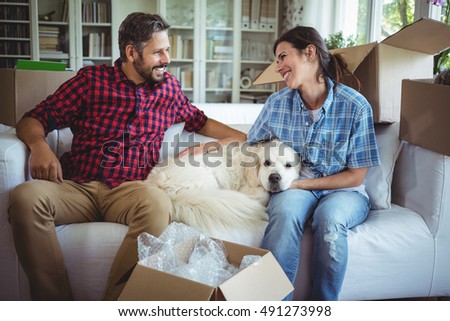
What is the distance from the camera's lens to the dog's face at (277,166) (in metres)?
1.82

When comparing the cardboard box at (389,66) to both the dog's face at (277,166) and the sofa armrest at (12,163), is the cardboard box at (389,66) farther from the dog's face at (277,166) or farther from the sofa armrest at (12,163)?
the sofa armrest at (12,163)

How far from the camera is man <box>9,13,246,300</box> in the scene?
1575 millimetres

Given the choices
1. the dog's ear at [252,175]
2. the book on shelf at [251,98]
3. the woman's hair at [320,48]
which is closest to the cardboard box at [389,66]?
the woman's hair at [320,48]

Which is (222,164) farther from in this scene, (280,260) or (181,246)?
(181,246)

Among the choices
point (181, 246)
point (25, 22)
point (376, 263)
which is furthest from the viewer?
point (25, 22)

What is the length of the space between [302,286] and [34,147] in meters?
1.05

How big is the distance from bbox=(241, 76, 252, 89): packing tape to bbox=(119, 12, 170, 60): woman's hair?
3.32 metres

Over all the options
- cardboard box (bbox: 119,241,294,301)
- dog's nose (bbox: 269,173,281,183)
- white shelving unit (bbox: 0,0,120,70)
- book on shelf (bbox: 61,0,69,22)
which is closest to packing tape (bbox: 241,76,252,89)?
white shelving unit (bbox: 0,0,120,70)

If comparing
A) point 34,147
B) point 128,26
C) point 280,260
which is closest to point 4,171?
point 34,147

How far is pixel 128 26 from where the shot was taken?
2.00m

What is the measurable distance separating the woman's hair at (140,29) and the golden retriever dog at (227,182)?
1.56ft

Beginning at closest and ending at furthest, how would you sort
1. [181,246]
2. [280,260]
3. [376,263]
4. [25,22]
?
1. [181,246]
2. [280,260]
3. [376,263]
4. [25,22]

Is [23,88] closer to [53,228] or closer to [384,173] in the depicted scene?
[53,228]

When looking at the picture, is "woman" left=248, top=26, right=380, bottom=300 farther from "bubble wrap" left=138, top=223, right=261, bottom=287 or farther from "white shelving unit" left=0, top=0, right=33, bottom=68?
"white shelving unit" left=0, top=0, right=33, bottom=68
